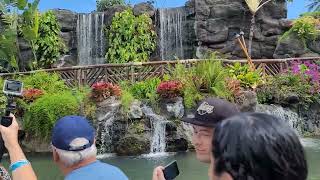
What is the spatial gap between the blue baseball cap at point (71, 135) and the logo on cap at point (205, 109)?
22.7 inches

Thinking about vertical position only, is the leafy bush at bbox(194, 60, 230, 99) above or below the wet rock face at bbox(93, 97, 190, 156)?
above

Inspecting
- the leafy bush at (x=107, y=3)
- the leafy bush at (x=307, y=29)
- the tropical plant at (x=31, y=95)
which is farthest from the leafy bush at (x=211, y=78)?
the leafy bush at (x=107, y=3)

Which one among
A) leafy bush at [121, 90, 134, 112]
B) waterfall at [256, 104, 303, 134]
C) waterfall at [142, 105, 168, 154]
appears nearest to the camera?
waterfall at [142, 105, 168, 154]

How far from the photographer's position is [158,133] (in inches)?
499

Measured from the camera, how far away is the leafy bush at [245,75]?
1506 cm

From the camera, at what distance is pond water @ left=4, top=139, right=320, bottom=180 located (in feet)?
31.0

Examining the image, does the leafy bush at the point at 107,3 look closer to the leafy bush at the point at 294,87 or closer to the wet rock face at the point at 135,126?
the leafy bush at the point at 294,87

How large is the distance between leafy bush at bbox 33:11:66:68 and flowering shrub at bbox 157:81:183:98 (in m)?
10.4

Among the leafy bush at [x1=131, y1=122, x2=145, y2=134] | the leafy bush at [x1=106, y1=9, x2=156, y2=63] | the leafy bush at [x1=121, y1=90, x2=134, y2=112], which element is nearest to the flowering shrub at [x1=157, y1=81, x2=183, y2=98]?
the leafy bush at [x1=121, y1=90, x2=134, y2=112]

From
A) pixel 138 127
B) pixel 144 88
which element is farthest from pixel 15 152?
pixel 144 88

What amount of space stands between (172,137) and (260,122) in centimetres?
1142

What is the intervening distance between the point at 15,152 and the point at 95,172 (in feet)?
1.49

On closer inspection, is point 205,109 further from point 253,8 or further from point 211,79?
point 253,8

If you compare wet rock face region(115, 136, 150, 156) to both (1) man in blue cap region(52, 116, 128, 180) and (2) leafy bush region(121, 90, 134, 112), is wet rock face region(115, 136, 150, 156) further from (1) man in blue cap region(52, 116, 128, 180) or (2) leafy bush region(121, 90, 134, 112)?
(1) man in blue cap region(52, 116, 128, 180)
